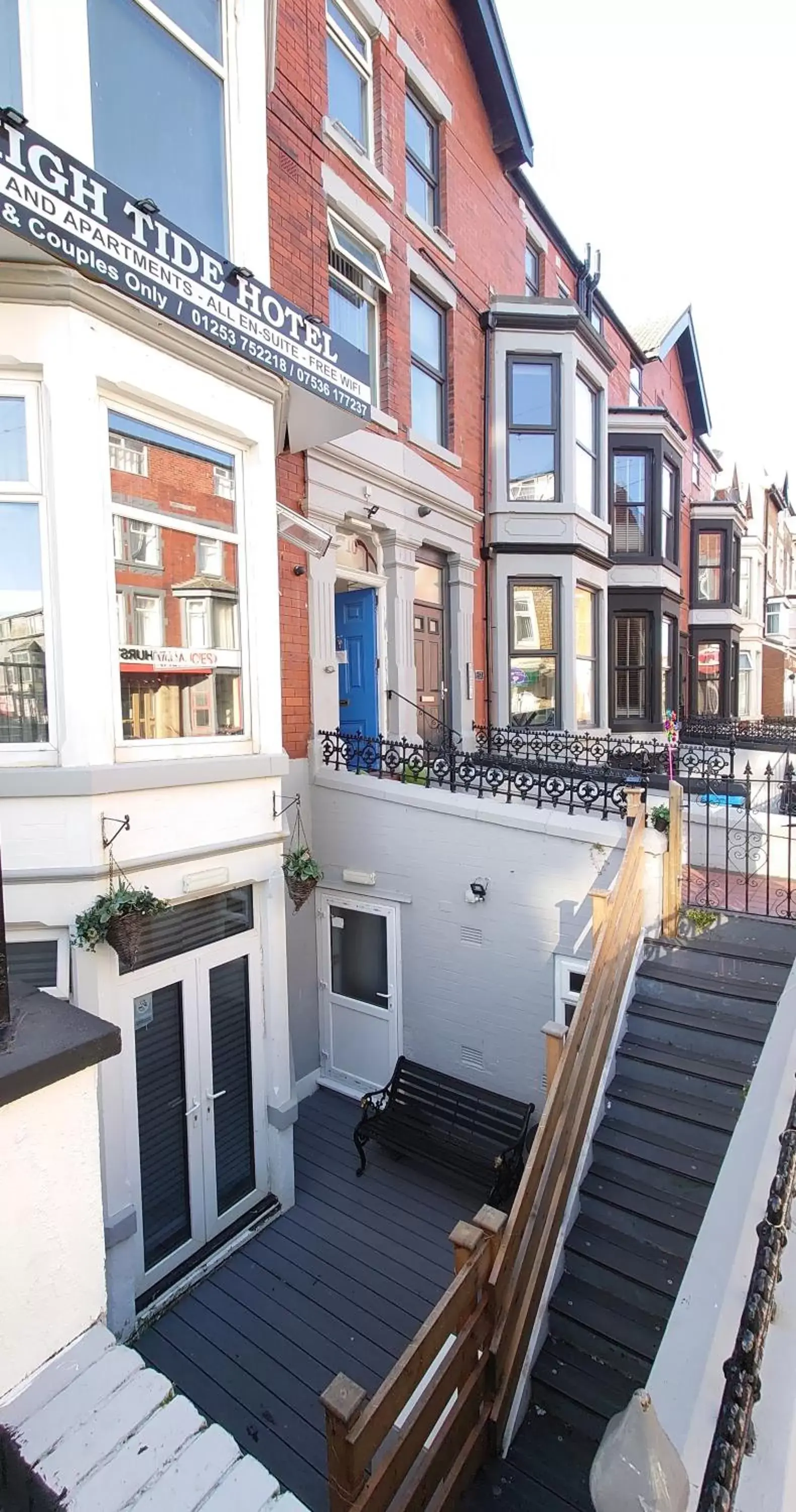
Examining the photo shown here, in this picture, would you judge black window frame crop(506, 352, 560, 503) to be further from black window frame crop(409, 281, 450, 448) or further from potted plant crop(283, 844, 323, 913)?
potted plant crop(283, 844, 323, 913)

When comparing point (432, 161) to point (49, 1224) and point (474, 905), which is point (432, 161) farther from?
point (49, 1224)

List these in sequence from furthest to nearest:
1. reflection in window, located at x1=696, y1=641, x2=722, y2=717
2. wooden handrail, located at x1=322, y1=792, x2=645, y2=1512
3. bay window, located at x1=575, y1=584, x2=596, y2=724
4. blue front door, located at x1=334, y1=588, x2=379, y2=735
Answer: reflection in window, located at x1=696, y1=641, x2=722, y2=717, bay window, located at x1=575, y1=584, x2=596, y2=724, blue front door, located at x1=334, y1=588, x2=379, y2=735, wooden handrail, located at x1=322, y1=792, x2=645, y2=1512

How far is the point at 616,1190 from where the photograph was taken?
4.59m

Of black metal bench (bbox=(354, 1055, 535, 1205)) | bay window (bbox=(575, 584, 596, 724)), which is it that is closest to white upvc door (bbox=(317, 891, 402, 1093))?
black metal bench (bbox=(354, 1055, 535, 1205))

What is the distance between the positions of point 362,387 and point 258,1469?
21.6ft

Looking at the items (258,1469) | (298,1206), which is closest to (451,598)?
(298,1206)

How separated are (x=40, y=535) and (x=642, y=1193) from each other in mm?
5687

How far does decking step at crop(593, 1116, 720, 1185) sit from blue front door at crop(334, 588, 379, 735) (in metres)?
5.72

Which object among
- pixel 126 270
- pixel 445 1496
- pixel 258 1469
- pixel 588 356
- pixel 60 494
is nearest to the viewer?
pixel 258 1469

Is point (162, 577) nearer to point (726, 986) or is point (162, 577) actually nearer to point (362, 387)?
point (362, 387)

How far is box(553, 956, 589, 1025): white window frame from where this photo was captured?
21.4 ft

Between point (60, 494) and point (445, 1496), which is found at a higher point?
point (60, 494)

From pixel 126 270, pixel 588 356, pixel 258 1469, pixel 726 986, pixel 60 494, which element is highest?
pixel 588 356

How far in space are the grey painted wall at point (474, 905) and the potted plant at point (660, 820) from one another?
319mm
